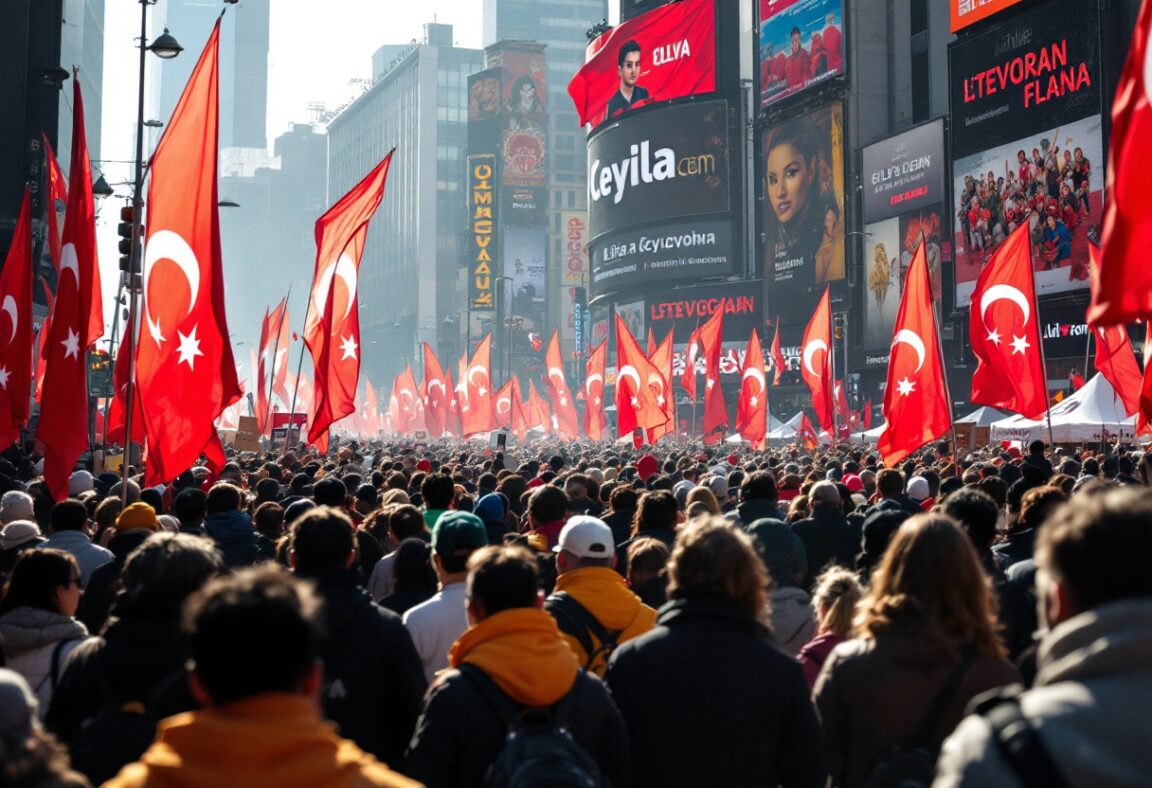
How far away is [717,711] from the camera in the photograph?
4.21 meters

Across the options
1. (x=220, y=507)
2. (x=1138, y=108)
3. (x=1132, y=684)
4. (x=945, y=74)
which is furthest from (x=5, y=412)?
(x=945, y=74)

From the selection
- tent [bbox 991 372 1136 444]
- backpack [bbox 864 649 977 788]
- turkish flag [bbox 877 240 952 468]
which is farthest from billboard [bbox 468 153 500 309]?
backpack [bbox 864 649 977 788]

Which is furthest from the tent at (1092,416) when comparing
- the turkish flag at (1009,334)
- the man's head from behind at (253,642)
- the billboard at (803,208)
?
the billboard at (803,208)

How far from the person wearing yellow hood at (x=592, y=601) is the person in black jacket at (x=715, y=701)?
103 cm

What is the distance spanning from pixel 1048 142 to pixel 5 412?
37665mm

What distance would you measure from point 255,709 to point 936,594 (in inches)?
87.9

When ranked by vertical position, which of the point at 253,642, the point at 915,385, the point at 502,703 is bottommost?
the point at 502,703

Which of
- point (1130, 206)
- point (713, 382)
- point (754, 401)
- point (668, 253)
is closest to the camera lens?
point (1130, 206)

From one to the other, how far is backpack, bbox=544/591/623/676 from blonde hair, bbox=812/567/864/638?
82cm

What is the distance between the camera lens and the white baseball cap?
5.60 m

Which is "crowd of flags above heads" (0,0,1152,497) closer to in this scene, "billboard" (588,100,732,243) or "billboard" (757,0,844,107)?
"billboard" (757,0,844,107)

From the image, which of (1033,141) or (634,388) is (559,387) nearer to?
(1033,141)

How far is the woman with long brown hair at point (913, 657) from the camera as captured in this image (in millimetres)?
4023

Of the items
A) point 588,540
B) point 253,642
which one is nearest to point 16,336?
point 588,540
